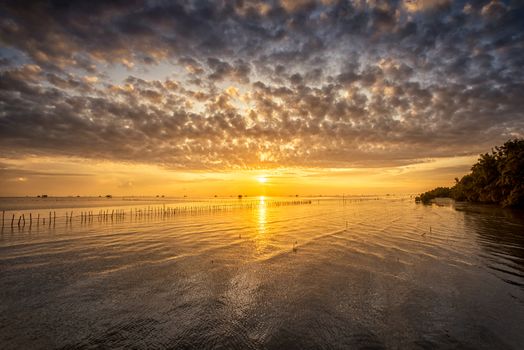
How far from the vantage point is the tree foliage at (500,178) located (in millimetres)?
58750

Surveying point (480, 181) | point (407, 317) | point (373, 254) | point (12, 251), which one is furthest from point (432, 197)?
point (12, 251)

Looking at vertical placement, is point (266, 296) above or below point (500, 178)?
below

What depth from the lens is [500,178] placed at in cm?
6538

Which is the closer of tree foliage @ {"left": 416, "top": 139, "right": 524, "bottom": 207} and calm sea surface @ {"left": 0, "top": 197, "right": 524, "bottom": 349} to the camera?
calm sea surface @ {"left": 0, "top": 197, "right": 524, "bottom": 349}

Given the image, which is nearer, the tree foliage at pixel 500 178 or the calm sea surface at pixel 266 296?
the calm sea surface at pixel 266 296

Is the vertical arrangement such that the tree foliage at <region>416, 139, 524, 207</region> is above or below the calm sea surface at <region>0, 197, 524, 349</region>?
above

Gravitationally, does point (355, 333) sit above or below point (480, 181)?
below

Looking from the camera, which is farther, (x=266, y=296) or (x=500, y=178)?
(x=500, y=178)

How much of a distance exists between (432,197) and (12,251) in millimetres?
147683

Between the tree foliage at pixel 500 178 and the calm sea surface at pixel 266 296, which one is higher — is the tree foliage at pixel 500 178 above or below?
above

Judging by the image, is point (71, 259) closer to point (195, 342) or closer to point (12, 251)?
point (12, 251)

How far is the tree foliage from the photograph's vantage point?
5875 centimetres

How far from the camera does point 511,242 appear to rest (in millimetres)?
27516

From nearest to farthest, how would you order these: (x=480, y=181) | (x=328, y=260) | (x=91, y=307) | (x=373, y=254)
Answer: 1. (x=91, y=307)
2. (x=328, y=260)
3. (x=373, y=254)
4. (x=480, y=181)
